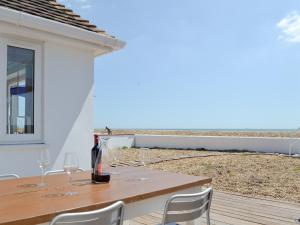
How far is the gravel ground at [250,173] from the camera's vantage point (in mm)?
5699

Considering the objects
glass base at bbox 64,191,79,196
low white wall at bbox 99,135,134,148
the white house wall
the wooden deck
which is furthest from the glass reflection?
low white wall at bbox 99,135,134,148

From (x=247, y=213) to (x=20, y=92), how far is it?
11.0 feet

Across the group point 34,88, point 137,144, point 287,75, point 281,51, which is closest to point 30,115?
point 34,88

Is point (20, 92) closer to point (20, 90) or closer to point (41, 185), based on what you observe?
point (20, 90)

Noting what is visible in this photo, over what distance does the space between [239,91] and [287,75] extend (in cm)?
1012

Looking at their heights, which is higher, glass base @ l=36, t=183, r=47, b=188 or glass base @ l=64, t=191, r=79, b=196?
glass base @ l=36, t=183, r=47, b=188

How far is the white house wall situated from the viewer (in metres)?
3.82

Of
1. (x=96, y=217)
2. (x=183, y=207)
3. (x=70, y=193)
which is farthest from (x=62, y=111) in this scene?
(x=96, y=217)

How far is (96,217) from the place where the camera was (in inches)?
58.6

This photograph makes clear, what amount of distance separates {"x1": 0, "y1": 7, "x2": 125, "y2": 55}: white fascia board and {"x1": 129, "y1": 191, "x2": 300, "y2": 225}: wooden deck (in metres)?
2.47

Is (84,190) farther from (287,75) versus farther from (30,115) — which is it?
(287,75)

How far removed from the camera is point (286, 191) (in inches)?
222

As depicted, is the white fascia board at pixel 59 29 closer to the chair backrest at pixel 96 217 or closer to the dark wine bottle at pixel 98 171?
the dark wine bottle at pixel 98 171

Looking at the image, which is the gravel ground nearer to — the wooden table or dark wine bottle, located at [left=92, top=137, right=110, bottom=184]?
the wooden table
